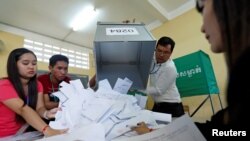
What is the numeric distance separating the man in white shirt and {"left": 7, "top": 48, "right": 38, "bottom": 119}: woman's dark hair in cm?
75

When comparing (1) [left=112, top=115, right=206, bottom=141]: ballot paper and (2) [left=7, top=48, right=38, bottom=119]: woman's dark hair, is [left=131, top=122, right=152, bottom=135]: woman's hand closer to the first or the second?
(1) [left=112, top=115, right=206, bottom=141]: ballot paper

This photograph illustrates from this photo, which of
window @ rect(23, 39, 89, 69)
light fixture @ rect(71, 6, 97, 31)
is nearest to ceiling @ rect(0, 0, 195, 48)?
light fixture @ rect(71, 6, 97, 31)

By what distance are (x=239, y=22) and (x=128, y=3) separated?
278cm

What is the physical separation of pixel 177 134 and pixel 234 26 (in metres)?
0.24

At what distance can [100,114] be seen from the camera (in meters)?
0.56

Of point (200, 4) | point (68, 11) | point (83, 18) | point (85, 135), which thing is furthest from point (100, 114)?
point (83, 18)

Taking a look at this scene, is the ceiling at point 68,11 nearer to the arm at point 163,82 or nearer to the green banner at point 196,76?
the green banner at point 196,76

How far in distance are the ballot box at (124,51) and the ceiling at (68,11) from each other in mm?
1961

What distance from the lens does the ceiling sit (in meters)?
2.74

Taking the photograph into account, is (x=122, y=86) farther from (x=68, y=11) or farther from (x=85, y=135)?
(x=68, y=11)

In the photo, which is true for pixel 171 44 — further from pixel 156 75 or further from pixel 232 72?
pixel 232 72

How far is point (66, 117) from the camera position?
0.57 m

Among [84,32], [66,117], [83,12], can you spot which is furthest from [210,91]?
[84,32]

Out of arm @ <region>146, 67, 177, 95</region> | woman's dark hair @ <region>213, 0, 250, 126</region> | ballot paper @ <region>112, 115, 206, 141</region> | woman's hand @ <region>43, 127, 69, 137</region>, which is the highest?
woman's dark hair @ <region>213, 0, 250, 126</region>
